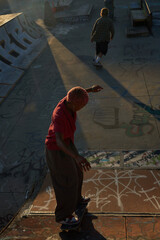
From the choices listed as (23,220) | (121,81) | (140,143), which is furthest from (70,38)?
(23,220)

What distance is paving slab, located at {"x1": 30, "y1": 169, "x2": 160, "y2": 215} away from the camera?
10.6 feet

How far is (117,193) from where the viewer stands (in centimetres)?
350

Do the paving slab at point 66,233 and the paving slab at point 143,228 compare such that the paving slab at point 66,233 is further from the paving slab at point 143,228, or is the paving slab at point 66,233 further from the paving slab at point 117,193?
the paving slab at point 117,193

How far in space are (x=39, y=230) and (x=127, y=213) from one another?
1100 millimetres

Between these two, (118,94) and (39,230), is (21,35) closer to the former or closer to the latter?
(118,94)

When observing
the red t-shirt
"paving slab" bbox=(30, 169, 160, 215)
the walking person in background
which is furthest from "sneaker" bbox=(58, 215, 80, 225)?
the walking person in background

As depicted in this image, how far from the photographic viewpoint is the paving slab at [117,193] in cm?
322

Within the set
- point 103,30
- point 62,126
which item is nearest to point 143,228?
point 62,126

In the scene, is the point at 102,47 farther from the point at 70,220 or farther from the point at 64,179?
the point at 70,220

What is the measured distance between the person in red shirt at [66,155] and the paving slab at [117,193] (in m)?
0.61

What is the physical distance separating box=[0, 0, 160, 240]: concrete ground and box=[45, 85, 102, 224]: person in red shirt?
0.40 metres

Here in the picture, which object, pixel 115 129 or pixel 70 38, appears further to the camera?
pixel 70 38

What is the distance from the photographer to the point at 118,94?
21.6 feet

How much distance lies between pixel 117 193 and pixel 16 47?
8475 mm
